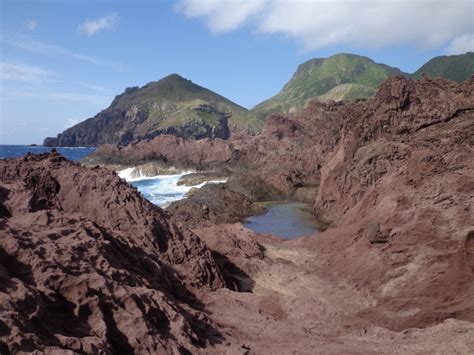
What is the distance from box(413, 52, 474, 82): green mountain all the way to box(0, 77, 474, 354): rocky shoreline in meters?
105

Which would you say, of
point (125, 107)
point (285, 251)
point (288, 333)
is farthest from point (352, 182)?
point (125, 107)

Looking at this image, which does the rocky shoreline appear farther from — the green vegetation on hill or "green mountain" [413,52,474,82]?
the green vegetation on hill

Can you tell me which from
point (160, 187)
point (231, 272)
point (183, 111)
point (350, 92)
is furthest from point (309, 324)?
point (183, 111)

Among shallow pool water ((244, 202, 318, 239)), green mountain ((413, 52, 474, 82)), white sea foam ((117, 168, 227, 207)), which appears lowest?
shallow pool water ((244, 202, 318, 239))

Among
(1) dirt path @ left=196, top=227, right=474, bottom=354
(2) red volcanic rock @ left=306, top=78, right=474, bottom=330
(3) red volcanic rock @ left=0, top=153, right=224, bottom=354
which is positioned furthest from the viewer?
(2) red volcanic rock @ left=306, top=78, right=474, bottom=330

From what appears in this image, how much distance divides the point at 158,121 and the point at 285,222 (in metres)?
123

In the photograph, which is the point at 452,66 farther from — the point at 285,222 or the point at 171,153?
the point at 285,222

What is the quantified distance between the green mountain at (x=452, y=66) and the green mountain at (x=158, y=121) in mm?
53556

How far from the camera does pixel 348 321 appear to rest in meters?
10.5

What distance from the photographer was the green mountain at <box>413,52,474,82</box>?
118506 mm

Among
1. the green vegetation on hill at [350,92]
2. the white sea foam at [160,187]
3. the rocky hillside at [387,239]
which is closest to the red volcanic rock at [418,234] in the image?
the rocky hillside at [387,239]

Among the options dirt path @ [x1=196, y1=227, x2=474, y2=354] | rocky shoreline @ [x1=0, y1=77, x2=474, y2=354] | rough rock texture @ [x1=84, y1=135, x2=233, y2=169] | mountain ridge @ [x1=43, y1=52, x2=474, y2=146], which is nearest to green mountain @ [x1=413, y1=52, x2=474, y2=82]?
mountain ridge @ [x1=43, y1=52, x2=474, y2=146]

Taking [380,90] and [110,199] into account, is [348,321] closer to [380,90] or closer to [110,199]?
[110,199]

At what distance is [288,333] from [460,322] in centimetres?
347
